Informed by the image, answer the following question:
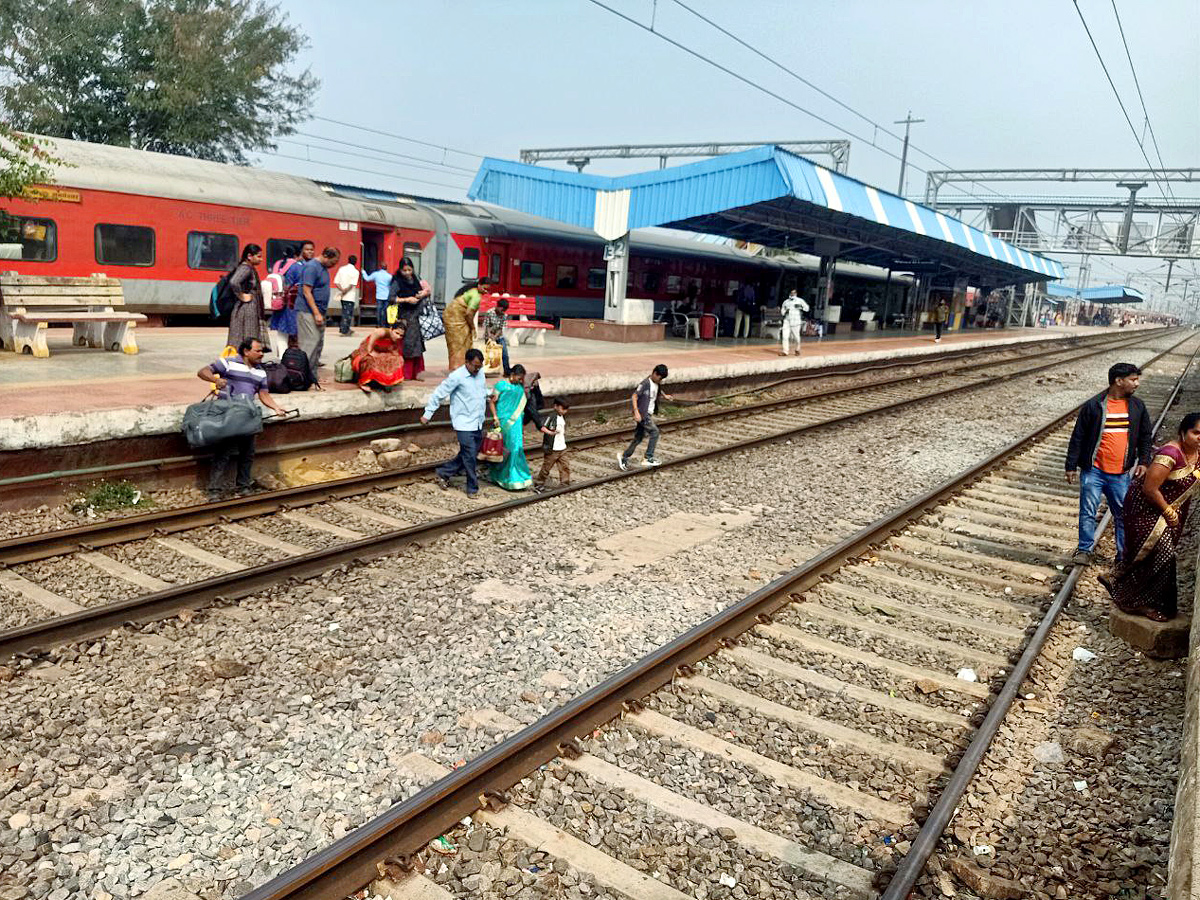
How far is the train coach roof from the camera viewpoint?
14.7 metres

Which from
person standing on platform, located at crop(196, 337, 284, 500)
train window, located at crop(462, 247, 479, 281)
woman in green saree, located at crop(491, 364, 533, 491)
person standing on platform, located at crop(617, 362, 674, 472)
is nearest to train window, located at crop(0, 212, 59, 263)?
person standing on platform, located at crop(196, 337, 284, 500)

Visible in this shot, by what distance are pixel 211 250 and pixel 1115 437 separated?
1515 cm

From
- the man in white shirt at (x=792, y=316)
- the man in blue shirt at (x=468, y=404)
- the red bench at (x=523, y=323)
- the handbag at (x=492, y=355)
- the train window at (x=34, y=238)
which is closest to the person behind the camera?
the man in blue shirt at (x=468, y=404)

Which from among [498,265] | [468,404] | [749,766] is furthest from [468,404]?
[498,265]

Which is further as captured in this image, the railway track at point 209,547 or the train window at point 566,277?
the train window at point 566,277

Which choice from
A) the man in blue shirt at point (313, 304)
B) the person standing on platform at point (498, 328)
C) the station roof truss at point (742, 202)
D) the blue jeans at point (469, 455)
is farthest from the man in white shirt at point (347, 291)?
the blue jeans at point (469, 455)

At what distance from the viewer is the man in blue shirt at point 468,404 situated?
8.76 metres

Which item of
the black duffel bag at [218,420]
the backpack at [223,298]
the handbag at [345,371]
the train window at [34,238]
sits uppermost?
the train window at [34,238]

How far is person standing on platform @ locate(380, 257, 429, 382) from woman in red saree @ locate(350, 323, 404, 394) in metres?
0.40

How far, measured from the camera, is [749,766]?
4.31 meters

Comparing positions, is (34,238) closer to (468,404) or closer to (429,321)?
(429,321)

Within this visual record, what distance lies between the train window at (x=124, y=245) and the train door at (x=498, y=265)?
894cm

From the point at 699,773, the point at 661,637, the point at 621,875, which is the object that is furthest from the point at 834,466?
the point at 621,875

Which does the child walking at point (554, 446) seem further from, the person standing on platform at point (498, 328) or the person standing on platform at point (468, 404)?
the person standing on platform at point (498, 328)
